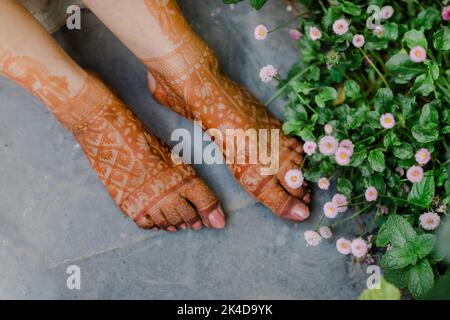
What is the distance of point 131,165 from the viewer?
1.37 metres

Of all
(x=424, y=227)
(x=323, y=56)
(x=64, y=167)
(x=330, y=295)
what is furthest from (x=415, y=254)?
(x=64, y=167)

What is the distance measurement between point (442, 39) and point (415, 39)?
56mm

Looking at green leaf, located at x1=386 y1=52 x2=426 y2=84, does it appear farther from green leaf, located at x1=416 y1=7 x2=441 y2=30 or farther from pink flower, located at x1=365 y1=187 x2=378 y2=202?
pink flower, located at x1=365 y1=187 x2=378 y2=202

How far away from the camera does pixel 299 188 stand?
1.39 m

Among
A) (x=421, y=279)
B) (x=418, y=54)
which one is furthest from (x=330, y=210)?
(x=418, y=54)

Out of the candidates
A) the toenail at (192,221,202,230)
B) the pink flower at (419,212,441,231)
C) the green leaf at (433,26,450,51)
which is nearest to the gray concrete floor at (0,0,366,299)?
the toenail at (192,221,202,230)

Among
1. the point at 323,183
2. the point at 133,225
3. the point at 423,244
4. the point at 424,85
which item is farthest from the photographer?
the point at 133,225

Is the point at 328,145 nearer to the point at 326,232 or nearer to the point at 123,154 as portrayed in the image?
the point at 326,232

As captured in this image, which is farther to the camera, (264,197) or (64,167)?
(64,167)

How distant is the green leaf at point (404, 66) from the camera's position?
1.25m

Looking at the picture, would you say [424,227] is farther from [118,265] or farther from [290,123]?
[118,265]

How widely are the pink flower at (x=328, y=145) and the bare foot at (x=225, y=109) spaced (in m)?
0.11

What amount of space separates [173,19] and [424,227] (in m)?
0.71

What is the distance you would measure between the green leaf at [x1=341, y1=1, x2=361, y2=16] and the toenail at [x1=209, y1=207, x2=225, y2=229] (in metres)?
0.56
